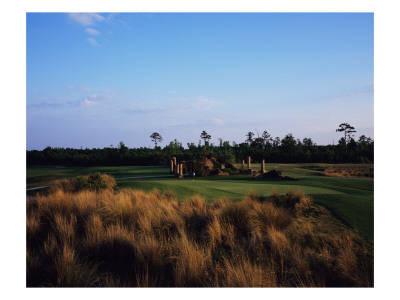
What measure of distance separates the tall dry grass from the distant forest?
991 centimetres

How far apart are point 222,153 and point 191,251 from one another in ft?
82.3

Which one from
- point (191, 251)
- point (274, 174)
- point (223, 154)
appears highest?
point (223, 154)

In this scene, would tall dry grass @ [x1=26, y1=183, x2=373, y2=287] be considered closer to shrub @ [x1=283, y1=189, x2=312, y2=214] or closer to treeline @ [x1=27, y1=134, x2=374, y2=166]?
shrub @ [x1=283, y1=189, x2=312, y2=214]

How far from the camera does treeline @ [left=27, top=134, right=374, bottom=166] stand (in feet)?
59.1

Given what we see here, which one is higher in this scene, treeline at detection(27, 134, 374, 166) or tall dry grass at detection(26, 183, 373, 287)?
treeline at detection(27, 134, 374, 166)

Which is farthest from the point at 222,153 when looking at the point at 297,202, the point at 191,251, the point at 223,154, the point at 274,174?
the point at 191,251

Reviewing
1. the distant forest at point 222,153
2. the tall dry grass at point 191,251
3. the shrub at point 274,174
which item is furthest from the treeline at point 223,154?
the tall dry grass at point 191,251

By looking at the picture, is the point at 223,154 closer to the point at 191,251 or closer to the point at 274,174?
the point at 274,174

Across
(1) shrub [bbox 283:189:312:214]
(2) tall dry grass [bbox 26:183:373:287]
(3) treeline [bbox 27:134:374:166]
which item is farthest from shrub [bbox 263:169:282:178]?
(2) tall dry grass [bbox 26:183:373:287]

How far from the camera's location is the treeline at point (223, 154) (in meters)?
18.0

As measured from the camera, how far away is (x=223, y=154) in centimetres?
2777

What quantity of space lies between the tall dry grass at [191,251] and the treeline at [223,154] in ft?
37.3

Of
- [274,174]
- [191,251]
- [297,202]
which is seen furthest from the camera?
[274,174]
